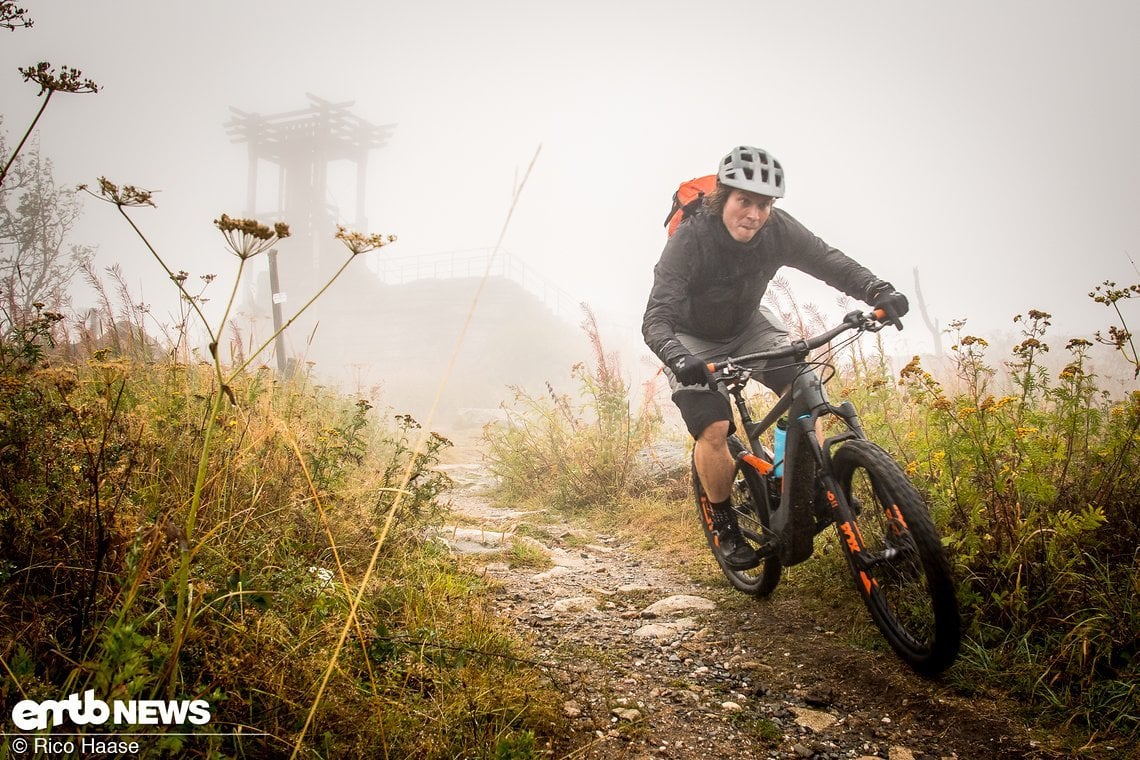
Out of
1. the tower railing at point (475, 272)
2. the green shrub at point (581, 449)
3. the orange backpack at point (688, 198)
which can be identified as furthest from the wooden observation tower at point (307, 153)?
the orange backpack at point (688, 198)

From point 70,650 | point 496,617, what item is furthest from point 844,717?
point 70,650

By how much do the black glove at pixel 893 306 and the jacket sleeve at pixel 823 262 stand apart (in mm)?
264

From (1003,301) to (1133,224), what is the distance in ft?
74.8

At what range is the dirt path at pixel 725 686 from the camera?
1887mm

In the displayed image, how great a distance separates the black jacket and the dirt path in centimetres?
179

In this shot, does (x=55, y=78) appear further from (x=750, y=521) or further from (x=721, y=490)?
(x=750, y=521)

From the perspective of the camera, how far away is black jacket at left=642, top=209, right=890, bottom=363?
3463 mm

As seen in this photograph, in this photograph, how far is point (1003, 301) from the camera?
52062mm

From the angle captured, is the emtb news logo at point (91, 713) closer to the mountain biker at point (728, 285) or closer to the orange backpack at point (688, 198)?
the mountain biker at point (728, 285)

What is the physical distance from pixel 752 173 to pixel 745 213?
0.24m

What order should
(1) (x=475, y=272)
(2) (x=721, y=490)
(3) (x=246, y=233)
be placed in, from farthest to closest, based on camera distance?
(1) (x=475, y=272), (2) (x=721, y=490), (3) (x=246, y=233)

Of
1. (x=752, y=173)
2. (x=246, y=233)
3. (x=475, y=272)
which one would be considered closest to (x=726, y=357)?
(x=752, y=173)

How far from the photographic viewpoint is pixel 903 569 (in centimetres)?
244

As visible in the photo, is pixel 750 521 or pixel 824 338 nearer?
pixel 824 338
